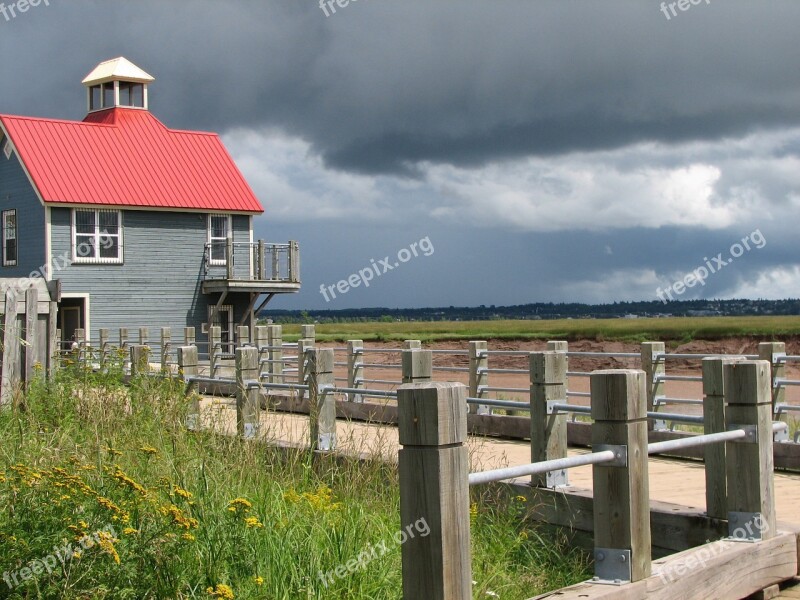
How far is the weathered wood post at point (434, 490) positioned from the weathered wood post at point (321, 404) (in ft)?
19.1

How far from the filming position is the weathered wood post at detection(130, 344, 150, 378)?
12895mm

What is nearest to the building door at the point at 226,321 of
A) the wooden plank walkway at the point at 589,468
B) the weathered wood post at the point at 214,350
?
the weathered wood post at the point at 214,350

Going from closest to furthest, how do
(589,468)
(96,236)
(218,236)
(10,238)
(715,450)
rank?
(715,450) < (589,468) < (96,236) < (10,238) < (218,236)

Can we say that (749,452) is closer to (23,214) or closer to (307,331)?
(307,331)

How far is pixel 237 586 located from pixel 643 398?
2456mm

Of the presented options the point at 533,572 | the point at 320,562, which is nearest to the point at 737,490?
the point at 533,572

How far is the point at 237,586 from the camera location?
569 centimetres

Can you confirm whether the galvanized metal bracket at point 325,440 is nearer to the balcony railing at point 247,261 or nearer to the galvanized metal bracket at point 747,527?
the galvanized metal bracket at point 747,527

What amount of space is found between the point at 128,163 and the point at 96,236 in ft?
10.6

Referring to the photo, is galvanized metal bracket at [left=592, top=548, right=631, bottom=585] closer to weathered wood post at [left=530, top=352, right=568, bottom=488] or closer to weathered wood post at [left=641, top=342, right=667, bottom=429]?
weathered wood post at [left=530, top=352, right=568, bottom=488]

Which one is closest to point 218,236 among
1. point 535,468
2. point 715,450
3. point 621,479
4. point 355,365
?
point 355,365

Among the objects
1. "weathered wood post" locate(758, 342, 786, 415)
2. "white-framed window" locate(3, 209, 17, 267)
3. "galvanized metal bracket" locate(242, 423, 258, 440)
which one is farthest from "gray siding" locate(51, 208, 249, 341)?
"weathered wood post" locate(758, 342, 786, 415)

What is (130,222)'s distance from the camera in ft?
117

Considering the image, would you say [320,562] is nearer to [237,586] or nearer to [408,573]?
[237,586]
